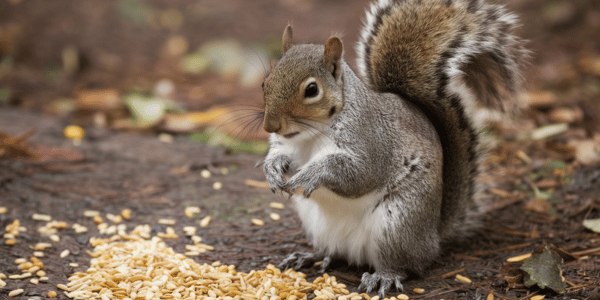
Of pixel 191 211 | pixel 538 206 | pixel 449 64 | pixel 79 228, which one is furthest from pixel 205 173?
pixel 538 206

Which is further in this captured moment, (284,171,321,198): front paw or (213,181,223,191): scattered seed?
(213,181,223,191): scattered seed

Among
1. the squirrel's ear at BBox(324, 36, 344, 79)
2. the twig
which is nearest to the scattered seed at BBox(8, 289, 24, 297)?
the squirrel's ear at BBox(324, 36, 344, 79)

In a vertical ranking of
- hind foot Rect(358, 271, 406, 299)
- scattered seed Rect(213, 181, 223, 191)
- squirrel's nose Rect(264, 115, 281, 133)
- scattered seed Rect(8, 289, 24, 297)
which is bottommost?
hind foot Rect(358, 271, 406, 299)

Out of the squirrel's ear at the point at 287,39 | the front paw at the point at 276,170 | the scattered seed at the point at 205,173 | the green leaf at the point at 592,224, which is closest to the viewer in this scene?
the front paw at the point at 276,170

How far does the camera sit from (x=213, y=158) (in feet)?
13.9

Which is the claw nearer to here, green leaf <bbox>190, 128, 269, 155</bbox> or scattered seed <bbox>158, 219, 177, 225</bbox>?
scattered seed <bbox>158, 219, 177, 225</bbox>

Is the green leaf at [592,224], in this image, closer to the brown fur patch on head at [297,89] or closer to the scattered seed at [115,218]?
the brown fur patch on head at [297,89]

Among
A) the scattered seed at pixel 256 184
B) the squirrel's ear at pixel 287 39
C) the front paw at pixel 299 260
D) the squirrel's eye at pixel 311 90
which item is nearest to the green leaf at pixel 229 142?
the scattered seed at pixel 256 184

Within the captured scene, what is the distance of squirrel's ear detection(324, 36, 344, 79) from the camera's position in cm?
258

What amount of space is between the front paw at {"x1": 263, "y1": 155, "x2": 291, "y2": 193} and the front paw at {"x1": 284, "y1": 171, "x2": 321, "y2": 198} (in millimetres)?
58

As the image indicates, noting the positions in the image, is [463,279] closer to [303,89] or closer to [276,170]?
[276,170]

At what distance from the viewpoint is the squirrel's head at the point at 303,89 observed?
2488mm

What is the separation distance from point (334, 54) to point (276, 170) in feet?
1.73

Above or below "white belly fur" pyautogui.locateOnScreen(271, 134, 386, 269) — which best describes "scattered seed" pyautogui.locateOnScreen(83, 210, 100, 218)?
above
